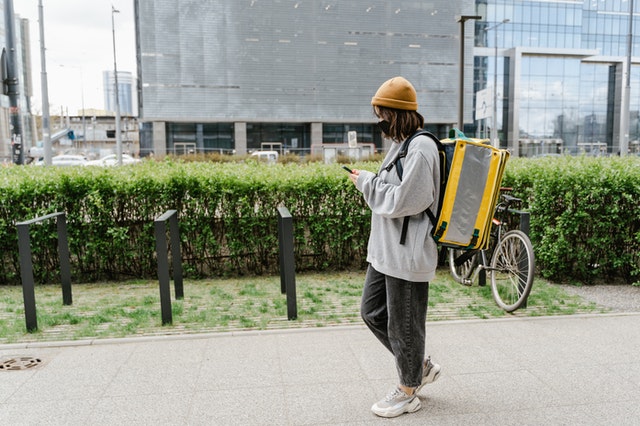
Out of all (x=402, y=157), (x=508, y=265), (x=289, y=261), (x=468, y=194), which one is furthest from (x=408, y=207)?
(x=508, y=265)

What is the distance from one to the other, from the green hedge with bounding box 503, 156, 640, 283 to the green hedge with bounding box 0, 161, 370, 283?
2280 millimetres

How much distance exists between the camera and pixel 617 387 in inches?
150

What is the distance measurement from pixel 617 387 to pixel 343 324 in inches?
91.8

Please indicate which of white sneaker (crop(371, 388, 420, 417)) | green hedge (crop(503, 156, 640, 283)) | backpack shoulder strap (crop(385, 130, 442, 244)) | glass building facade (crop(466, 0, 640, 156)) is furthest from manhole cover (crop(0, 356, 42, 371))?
glass building facade (crop(466, 0, 640, 156))

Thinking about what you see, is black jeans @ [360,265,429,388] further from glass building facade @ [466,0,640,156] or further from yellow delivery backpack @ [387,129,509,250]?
glass building facade @ [466,0,640,156]

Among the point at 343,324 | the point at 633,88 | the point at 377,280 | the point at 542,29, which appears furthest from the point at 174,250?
the point at 633,88

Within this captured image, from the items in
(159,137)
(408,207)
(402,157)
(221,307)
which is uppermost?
(159,137)

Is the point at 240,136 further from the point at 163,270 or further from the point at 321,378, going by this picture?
the point at 321,378

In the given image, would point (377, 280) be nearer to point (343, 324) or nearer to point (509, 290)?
point (343, 324)

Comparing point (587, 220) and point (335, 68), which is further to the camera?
point (335, 68)

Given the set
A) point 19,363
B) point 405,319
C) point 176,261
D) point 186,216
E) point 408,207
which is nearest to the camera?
point 408,207

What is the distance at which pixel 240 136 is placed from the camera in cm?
5538

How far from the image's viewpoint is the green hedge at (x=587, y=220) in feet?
21.4

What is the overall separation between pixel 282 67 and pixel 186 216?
50819 millimetres
